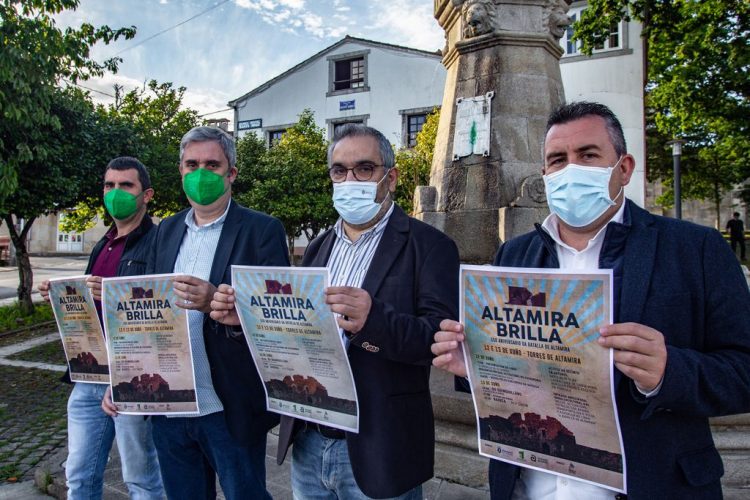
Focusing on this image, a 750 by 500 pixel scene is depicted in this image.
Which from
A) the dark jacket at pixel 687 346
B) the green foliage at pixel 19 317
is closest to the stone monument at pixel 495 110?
the dark jacket at pixel 687 346

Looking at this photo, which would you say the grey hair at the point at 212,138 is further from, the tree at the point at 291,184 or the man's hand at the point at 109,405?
the tree at the point at 291,184

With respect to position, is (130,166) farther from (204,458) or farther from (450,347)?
(450,347)

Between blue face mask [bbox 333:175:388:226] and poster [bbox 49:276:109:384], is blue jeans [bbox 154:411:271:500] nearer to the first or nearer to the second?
poster [bbox 49:276:109:384]

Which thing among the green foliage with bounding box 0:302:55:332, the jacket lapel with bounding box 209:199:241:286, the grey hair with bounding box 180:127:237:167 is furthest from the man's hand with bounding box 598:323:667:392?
the green foliage with bounding box 0:302:55:332

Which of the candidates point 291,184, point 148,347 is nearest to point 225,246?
point 148,347

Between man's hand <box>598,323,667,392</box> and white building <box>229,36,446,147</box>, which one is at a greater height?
white building <box>229,36,446,147</box>

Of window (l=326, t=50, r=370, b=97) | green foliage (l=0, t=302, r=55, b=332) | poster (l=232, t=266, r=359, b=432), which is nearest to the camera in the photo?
poster (l=232, t=266, r=359, b=432)

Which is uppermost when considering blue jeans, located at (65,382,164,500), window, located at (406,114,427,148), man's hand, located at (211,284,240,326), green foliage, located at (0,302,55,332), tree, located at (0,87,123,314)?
window, located at (406,114,427,148)

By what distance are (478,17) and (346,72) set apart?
24.3 meters

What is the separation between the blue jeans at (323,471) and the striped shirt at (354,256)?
605 mm

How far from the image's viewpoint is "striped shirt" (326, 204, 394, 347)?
2020mm

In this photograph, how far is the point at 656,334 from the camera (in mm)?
Result: 1230

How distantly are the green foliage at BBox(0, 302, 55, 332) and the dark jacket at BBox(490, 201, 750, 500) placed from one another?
12023 mm

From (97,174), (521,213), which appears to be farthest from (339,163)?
(97,174)
